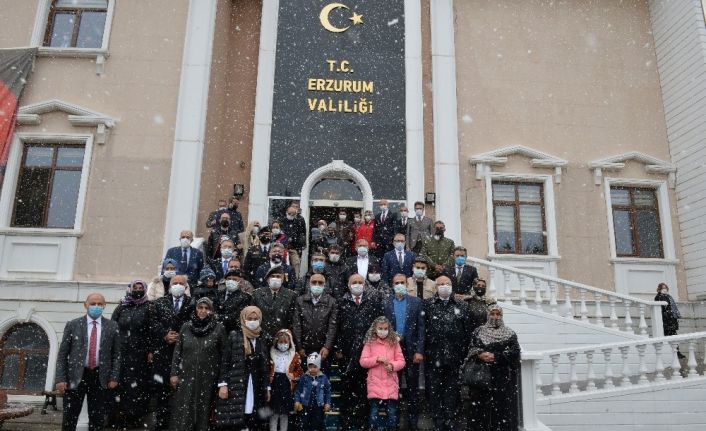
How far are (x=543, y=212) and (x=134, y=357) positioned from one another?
941cm

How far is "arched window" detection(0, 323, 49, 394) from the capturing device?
10508 mm

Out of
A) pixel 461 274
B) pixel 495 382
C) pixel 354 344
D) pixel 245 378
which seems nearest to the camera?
pixel 245 378

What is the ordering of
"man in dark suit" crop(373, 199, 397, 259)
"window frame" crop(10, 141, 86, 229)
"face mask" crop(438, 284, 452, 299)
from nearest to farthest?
"face mask" crop(438, 284, 452, 299) < "man in dark suit" crop(373, 199, 397, 259) < "window frame" crop(10, 141, 86, 229)

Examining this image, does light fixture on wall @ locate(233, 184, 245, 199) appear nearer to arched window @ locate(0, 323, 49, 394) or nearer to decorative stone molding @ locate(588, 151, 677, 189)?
arched window @ locate(0, 323, 49, 394)

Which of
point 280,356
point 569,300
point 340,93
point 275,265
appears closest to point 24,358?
point 275,265

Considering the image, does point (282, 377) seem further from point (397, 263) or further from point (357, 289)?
point (397, 263)

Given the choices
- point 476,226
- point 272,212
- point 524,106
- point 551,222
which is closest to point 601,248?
point 551,222

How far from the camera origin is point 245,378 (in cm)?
591

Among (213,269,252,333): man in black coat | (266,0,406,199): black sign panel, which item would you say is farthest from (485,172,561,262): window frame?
(213,269,252,333): man in black coat

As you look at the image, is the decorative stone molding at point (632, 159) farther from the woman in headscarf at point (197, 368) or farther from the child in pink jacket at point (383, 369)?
the woman in headscarf at point (197, 368)

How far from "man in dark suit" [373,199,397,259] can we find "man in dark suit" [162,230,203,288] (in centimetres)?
Result: 318

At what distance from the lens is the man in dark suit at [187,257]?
9.00 meters

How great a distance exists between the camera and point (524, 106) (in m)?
13.2

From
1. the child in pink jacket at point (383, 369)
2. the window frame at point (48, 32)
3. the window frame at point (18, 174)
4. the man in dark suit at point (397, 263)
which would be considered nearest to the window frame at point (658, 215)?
the man in dark suit at point (397, 263)
